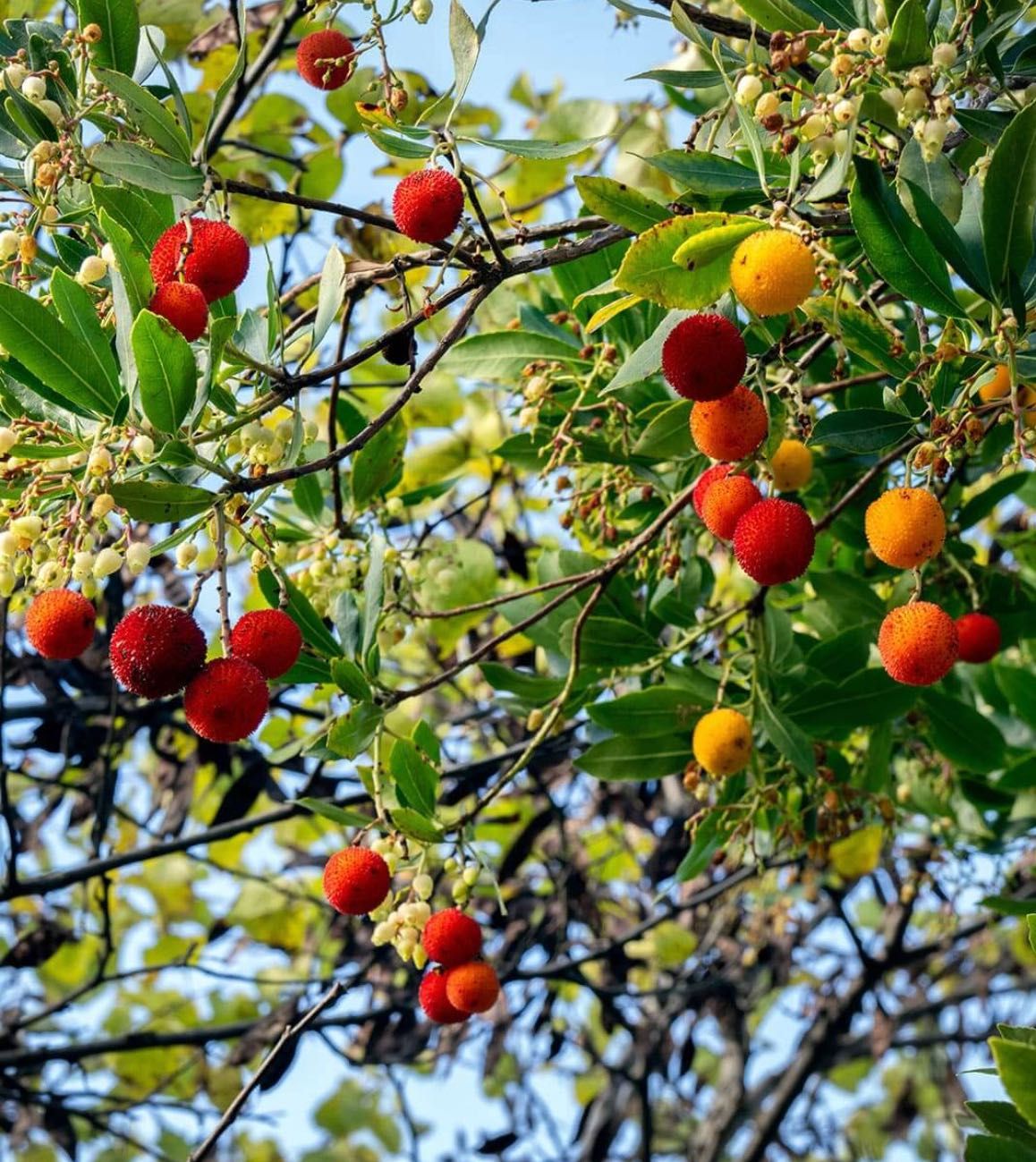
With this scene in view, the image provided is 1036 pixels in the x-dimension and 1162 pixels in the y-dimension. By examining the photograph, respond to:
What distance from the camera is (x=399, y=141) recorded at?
178 centimetres

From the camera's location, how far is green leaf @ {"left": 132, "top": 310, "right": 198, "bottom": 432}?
1494 millimetres

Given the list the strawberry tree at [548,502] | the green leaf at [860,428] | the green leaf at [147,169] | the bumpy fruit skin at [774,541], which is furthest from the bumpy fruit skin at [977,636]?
the green leaf at [147,169]

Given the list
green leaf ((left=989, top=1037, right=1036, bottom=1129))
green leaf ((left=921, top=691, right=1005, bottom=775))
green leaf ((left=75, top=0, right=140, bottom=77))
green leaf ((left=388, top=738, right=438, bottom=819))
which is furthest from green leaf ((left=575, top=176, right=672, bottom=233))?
green leaf ((left=921, top=691, right=1005, bottom=775))

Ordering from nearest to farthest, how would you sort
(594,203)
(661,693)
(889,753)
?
(594,203), (661,693), (889,753)

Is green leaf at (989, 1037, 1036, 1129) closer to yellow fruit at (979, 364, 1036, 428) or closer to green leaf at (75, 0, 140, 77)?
yellow fruit at (979, 364, 1036, 428)

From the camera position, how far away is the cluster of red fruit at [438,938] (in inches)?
73.4

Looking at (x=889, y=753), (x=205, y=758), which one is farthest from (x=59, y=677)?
(x=889, y=753)

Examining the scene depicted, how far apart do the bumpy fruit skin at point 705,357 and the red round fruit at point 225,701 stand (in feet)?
1.83

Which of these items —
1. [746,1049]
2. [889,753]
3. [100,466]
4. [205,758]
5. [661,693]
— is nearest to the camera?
[100,466]

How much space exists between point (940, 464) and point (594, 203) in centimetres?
48

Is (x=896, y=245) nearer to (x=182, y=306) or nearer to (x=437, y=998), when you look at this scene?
(x=182, y=306)

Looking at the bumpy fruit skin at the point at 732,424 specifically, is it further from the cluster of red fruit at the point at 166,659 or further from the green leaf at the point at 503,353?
the green leaf at the point at 503,353

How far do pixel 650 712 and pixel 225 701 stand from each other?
0.89 m

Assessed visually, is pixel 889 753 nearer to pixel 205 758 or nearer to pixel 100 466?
pixel 205 758
